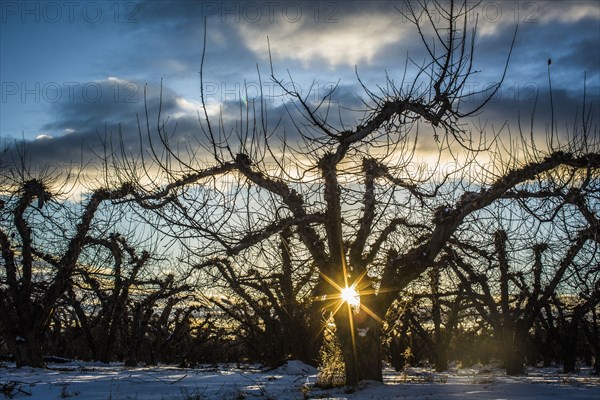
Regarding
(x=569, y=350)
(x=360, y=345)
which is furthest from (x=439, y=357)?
(x=360, y=345)

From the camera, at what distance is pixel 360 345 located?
30.3 ft

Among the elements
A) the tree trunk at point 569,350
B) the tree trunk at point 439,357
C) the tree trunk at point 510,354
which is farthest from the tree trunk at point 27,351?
the tree trunk at point 569,350

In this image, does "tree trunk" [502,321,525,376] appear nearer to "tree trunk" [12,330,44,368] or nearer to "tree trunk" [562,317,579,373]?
"tree trunk" [562,317,579,373]

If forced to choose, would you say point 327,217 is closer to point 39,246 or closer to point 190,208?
point 190,208

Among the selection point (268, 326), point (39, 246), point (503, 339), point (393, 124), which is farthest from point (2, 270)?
point (503, 339)

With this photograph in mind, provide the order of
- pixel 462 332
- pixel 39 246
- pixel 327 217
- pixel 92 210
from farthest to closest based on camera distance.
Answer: pixel 462 332 < pixel 39 246 < pixel 92 210 < pixel 327 217

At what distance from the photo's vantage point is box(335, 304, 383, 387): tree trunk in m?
9.16

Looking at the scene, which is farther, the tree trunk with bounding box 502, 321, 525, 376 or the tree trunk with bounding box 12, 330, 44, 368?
the tree trunk with bounding box 502, 321, 525, 376

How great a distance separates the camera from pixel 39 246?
54.9ft

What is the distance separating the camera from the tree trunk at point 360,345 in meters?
9.16

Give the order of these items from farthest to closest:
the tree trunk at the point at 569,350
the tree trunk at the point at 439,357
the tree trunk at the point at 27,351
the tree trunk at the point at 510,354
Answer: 1. the tree trunk at the point at 439,357
2. the tree trunk at the point at 569,350
3. the tree trunk at the point at 510,354
4. the tree trunk at the point at 27,351

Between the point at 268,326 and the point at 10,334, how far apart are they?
26.9 feet

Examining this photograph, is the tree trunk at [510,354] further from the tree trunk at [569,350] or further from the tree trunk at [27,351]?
the tree trunk at [27,351]

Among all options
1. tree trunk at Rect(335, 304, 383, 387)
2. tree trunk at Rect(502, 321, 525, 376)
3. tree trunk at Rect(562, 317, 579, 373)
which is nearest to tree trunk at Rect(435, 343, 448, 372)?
tree trunk at Rect(562, 317, 579, 373)
